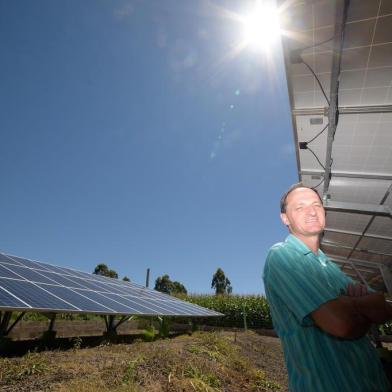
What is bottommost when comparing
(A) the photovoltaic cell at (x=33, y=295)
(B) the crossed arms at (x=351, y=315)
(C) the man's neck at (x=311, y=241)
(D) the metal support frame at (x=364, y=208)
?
(B) the crossed arms at (x=351, y=315)

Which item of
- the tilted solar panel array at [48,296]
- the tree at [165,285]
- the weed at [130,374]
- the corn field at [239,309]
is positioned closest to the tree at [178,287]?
the tree at [165,285]

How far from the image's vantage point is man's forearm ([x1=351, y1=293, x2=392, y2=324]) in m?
1.26

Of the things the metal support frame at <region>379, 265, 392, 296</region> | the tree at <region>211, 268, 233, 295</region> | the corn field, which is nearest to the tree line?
the tree at <region>211, 268, 233, 295</region>

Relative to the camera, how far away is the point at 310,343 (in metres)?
1.27

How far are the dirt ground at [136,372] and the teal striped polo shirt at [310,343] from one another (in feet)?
13.9

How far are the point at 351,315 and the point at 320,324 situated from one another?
13 centimetres

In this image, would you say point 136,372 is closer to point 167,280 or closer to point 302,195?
point 302,195

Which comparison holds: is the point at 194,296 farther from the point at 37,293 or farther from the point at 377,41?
the point at 377,41

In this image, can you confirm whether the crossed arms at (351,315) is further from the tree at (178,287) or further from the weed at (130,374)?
the tree at (178,287)

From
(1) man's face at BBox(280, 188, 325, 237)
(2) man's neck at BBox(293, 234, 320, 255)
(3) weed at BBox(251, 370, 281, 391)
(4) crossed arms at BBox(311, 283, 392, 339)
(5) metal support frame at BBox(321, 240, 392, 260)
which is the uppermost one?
(5) metal support frame at BBox(321, 240, 392, 260)

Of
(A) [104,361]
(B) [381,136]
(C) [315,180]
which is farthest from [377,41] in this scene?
(A) [104,361]

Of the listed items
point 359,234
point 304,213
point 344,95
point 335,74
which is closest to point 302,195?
point 304,213

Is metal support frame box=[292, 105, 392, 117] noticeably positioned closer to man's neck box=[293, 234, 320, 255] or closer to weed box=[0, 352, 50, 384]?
man's neck box=[293, 234, 320, 255]

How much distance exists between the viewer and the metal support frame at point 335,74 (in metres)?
3.68
